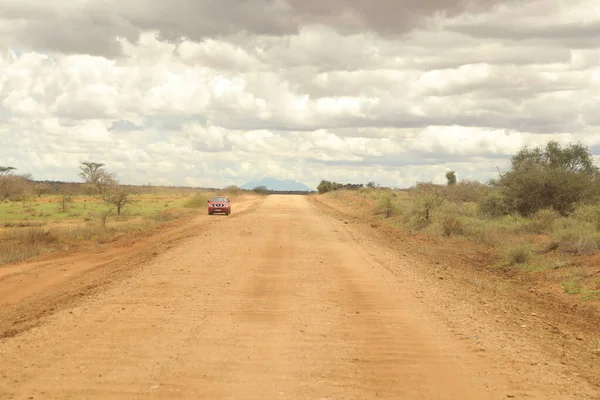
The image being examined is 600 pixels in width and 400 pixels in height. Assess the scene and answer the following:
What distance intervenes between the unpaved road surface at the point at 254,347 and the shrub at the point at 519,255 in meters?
6.54

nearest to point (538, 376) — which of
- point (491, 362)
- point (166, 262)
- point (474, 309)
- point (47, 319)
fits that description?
point (491, 362)

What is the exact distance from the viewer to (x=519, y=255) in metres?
18.8

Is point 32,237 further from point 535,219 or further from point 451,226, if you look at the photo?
point 535,219

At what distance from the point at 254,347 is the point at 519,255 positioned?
1316 centimetres

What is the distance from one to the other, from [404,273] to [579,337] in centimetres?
593

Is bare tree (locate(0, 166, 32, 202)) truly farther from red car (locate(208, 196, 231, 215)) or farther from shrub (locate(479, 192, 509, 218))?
shrub (locate(479, 192, 509, 218))

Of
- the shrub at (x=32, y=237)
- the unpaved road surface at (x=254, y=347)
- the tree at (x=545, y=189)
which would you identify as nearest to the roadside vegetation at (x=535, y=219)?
the tree at (x=545, y=189)

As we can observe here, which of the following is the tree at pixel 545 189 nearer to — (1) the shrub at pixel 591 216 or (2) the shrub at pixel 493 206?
(2) the shrub at pixel 493 206

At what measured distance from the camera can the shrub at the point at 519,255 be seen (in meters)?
18.8

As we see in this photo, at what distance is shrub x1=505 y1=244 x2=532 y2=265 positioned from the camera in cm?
1881

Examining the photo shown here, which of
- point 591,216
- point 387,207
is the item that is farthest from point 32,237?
point 387,207

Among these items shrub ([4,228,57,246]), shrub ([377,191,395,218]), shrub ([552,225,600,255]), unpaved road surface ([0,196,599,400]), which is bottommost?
unpaved road surface ([0,196,599,400])

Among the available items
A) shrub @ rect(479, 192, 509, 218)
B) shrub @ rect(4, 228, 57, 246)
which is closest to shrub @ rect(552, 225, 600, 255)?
shrub @ rect(479, 192, 509, 218)

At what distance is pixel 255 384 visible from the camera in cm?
637
